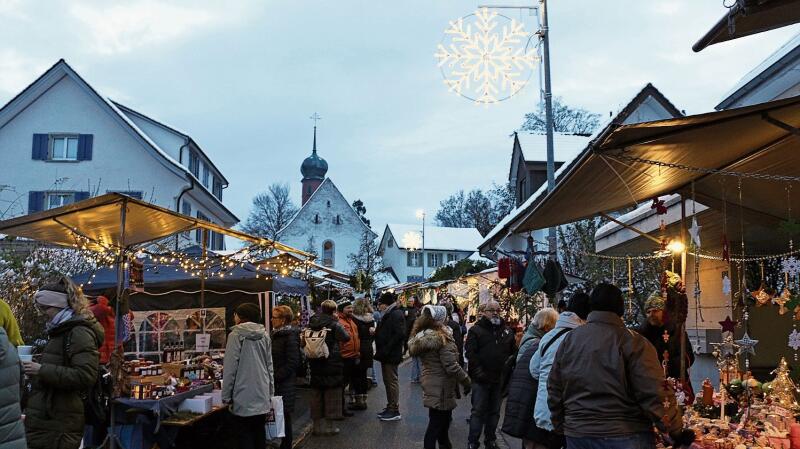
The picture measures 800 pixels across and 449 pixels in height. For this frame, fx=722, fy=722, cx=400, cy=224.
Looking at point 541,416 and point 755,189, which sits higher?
point 755,189

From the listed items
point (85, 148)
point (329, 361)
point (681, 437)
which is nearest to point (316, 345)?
point (329, 361)

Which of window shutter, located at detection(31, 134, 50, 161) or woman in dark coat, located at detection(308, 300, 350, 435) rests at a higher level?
window shutter, located at detection(31, 134, 50, 161)

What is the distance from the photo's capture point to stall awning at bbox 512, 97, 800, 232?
176 inches

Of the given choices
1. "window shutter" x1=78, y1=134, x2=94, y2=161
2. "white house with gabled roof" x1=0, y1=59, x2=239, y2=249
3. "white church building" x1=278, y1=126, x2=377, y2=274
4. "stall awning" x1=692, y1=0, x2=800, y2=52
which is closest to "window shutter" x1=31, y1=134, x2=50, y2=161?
"white house with gabled roof" x1=0, y1=59, x2=239, y2=249

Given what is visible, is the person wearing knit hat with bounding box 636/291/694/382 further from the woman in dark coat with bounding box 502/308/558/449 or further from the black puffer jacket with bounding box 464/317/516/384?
the woman in dark coat with bounding box 502/308/558/449

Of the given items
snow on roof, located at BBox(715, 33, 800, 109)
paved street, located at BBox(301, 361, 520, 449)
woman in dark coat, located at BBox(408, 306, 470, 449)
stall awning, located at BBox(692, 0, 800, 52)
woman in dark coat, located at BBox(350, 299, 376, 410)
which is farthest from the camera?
woman in dark coat, located at BBox(350, 299, 376, 410)

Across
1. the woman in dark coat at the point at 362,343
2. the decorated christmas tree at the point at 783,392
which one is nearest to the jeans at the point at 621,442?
the decorated christmas tree at the point at 783,392

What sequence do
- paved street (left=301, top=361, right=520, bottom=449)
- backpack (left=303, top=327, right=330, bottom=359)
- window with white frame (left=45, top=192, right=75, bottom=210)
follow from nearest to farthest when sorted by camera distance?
paved street (left=301, top=361, right=520, bottom=449) < backpack (left=303, top=327, right=330, bottom=359) < window with white frame (left=45, top=192, right=75, bottom=210)

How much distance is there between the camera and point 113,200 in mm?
7250

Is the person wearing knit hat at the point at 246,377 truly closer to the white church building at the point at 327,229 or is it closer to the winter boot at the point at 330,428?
the winter boot at the point at 330,428

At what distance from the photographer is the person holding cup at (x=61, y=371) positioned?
4.90 m

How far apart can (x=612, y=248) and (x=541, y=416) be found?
348 inches

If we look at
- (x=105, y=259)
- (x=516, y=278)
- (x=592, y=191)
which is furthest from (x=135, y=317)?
(x=592, y=191)

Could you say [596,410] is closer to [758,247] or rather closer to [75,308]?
[75,308]
